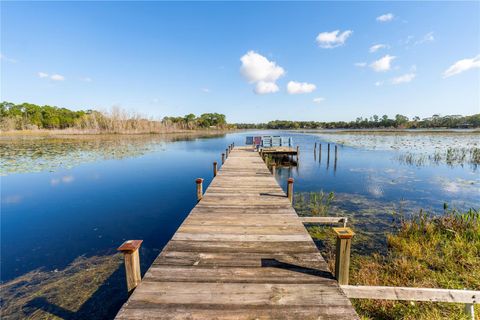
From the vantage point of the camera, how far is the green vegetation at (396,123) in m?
94.2

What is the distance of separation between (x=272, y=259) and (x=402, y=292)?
1884 millimetres

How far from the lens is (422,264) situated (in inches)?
196

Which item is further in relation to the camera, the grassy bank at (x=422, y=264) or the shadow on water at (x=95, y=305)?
the shadow on water at (x=95, y=305)

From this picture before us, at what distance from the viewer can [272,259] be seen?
344 centimetres

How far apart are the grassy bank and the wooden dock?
1632mm

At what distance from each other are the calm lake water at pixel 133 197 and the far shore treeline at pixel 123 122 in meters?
43.9

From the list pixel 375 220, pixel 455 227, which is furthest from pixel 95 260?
pixel 455 227

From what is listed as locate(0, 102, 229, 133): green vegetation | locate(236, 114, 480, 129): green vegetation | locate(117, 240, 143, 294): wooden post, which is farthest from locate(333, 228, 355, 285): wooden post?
locate(236, 114, 480, 129): green vegetation

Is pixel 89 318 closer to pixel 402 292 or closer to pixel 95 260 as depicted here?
pixel 95 260

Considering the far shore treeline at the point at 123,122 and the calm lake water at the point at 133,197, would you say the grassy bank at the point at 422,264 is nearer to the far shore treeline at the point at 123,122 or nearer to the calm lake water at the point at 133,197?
the calm lake water at the point at 133,197

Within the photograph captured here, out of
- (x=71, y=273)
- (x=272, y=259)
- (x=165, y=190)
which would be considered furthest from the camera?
(x=165, y=190)

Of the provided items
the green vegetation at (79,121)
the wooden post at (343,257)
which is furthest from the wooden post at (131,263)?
the green vegetation at (79,121)

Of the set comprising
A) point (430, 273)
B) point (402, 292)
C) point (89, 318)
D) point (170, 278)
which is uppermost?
point (170, 278)

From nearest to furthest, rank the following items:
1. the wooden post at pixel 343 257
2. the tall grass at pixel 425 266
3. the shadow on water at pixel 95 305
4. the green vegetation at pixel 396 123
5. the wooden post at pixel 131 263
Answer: the wooden post at pixel 131 263
the wooden post at pixel 343 257
the tall grass at pixel 425 266
the shadow on water at pixel 95 305
the green vegetation at pixel 396 123
